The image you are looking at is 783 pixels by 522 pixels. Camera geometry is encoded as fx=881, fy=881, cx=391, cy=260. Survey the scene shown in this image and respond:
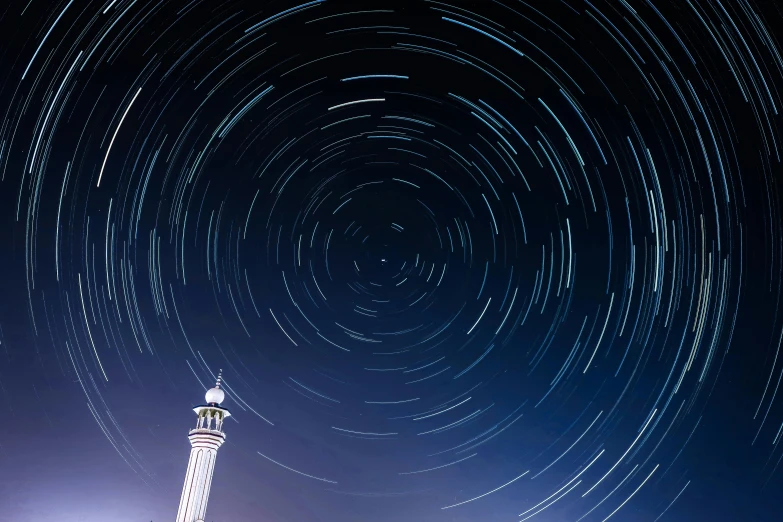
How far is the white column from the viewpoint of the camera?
3362 cm

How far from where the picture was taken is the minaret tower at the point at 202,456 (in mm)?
33688

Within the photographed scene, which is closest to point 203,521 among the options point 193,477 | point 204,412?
point 193,477

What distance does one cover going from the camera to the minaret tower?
33688 mm

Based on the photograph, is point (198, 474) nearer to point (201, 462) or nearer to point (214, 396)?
point (201, 462)

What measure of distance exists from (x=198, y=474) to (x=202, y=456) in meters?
0.78

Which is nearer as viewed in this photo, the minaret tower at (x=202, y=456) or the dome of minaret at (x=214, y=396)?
the minaret tower at (x=202, y=456)

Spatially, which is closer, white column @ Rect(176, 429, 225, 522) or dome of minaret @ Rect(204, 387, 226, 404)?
white column @ Rect(176, 429, 225, 522)

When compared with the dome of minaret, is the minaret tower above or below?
below

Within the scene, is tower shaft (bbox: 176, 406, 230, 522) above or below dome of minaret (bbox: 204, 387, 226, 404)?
below

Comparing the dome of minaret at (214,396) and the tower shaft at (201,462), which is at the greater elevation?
the dome of minaret at (214,396)

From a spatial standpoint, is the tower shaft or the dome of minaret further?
the dome of minaret

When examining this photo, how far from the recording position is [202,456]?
115 feet

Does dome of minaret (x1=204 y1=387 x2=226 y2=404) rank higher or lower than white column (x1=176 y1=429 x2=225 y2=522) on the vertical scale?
higher

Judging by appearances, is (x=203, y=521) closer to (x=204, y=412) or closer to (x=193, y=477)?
(x=193, y=477)
